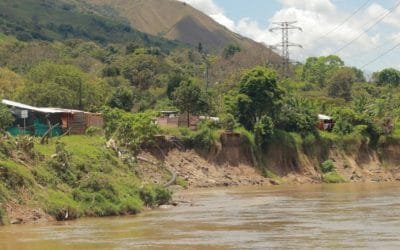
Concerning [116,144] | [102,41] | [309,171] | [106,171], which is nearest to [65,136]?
[116,144]

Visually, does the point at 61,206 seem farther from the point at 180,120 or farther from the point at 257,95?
the point at 257,95

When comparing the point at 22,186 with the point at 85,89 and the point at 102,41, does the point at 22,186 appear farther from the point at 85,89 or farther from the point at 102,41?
the point at 102,41

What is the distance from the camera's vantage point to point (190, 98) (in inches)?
2808

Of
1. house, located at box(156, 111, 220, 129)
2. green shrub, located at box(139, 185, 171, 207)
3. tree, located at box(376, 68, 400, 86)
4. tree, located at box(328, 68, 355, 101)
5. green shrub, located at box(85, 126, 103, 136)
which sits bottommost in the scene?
green shrub, located at box(139, 185, 171, 207)

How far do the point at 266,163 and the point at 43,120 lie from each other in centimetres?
2322

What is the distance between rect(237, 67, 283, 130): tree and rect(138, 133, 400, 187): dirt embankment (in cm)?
301

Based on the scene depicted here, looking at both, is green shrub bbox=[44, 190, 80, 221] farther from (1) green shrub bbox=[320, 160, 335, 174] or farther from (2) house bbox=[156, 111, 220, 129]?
(1) green shrub bbox=[320, 160, 335, 174]

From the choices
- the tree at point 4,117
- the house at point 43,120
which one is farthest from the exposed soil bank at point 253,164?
the tree at point 4,117

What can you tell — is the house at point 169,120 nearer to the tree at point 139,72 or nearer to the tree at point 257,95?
the tree at point 257,95

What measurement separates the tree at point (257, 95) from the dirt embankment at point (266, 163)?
3.01 meters

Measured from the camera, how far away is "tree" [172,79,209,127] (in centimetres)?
7100

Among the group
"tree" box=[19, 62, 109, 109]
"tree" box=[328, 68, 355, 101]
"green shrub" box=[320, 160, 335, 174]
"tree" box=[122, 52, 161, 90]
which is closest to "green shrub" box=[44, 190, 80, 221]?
"tree" box=[19, 62, 109, 109]

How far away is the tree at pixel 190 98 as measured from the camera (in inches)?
2795

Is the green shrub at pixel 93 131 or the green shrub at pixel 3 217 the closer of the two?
the green shrub at pixel 3 217
